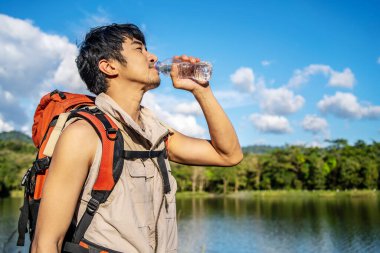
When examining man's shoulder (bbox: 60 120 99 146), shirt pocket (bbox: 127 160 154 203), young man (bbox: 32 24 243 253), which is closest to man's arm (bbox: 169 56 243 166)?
young man (bbox: 32 24 243 253)

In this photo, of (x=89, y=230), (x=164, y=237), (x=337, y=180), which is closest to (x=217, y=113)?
(x=164, y=237)

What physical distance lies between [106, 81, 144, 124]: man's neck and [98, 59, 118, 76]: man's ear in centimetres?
7

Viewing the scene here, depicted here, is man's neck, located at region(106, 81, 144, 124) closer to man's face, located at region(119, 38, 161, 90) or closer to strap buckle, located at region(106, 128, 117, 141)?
man's face, located at region(119, 38, 161, 90)

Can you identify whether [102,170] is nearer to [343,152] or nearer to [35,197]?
[35,197]

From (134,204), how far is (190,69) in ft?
2.69

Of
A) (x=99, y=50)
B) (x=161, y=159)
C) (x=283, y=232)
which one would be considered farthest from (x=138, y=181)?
(x=283, y=232)

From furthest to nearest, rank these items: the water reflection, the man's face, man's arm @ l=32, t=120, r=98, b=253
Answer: the water reflection → the man's face → man's arm @ l=32, t=120, r=98, b=253

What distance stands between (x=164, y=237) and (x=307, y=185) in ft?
218

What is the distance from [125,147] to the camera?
1701 mm

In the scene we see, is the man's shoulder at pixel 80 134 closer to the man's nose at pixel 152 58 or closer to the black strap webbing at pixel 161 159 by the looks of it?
the black strap webbing at pixel 161 159

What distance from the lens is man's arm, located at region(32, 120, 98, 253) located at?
150cm

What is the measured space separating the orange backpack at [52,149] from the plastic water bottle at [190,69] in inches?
20.7

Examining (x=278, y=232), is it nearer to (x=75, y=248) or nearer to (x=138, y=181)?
(x=138, y=181)

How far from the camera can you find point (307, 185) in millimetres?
64812
